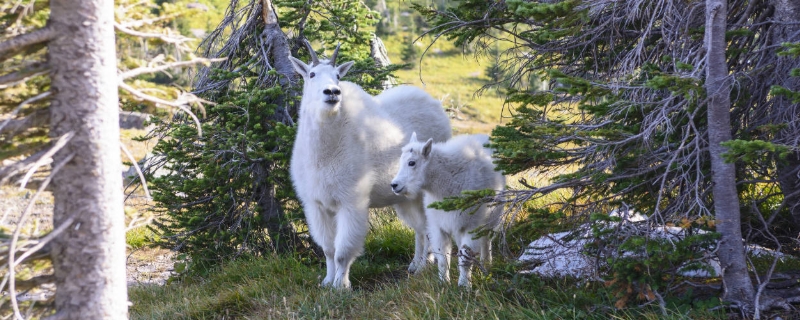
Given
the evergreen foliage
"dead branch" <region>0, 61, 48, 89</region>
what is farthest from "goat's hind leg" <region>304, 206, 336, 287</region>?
"dead branch" <region>0, 61, 48, 89</region>

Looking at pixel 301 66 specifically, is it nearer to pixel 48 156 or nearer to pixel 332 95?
pixel 332 95

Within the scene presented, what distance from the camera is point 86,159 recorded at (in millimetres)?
3754

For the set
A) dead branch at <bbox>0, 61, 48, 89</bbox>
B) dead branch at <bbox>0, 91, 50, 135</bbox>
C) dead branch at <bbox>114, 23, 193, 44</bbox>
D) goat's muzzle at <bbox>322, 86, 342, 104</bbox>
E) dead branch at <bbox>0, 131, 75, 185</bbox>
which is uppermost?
dead branch at <bbox>114, 23, 193, 44</bbox>

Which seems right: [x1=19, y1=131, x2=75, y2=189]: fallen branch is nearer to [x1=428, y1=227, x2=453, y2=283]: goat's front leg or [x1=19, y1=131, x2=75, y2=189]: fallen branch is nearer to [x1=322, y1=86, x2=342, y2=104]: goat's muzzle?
[x1=322, y1=86, x2=342, y2=104]: goat's muzzle

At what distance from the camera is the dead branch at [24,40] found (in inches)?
140

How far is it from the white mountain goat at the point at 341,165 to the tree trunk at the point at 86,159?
3806 mm

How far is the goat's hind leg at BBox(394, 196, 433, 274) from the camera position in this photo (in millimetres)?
8398

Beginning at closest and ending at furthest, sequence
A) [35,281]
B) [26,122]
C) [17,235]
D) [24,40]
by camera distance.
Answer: [17,235]
[24,40]
[26,122]
[35,281]

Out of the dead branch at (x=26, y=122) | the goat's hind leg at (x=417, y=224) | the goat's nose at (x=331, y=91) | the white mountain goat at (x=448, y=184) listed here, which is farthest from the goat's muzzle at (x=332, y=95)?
the dead branch at (x=26, y=122)

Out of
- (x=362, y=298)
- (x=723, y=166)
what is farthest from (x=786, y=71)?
(x=362, y=298)

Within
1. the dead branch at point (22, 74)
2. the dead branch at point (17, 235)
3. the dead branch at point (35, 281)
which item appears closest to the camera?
the dead branch at point (17, 235)

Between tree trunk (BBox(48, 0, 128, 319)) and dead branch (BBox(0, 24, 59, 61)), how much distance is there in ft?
0.13

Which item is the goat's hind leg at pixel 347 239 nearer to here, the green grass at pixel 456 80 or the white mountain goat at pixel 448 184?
the white mountain goat at pixel 448 184

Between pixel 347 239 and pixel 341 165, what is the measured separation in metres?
0.78
